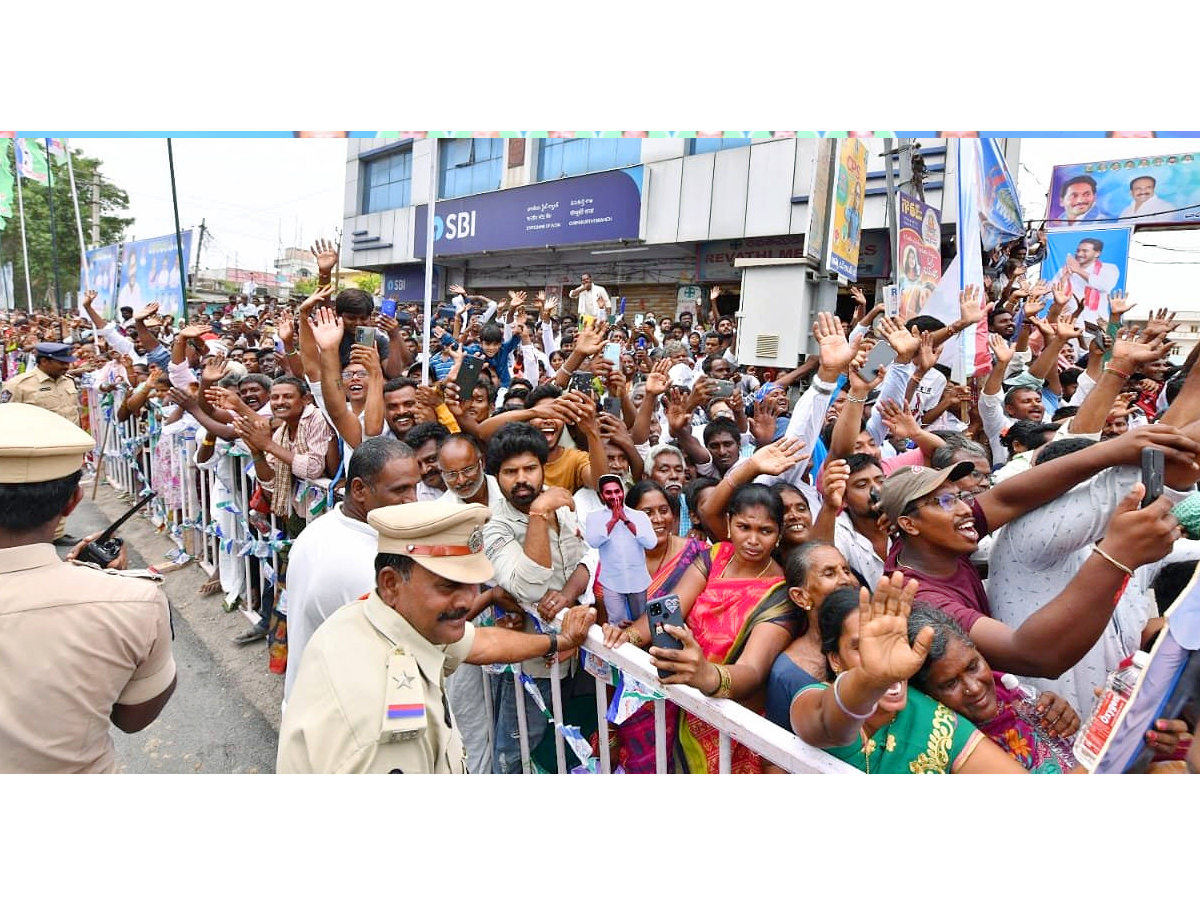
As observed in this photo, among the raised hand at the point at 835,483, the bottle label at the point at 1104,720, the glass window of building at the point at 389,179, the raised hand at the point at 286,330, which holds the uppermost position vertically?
the glass window of building at the point at 389,179

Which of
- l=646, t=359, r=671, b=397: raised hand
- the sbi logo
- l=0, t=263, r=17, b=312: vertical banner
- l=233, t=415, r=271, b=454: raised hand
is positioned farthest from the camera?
l=0, t=263, r=17, b=312: vertical banner

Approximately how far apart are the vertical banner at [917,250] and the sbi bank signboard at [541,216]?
3287 millimetres

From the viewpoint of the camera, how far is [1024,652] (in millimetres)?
1790

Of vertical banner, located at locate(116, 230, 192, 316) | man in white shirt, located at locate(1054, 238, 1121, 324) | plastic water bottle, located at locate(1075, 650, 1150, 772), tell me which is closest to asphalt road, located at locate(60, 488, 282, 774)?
plastic water bottle, located at locate(1075, 650, 1150, 772)

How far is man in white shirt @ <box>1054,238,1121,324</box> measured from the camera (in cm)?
946

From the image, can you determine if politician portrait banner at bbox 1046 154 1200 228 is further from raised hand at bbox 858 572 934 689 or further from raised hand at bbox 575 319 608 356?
raised hand at bbox 858 572 934 689

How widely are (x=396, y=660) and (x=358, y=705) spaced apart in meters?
0.12

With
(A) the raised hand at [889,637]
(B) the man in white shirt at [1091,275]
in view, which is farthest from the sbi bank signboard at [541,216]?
(B) the man in white shirt at [1091,275]

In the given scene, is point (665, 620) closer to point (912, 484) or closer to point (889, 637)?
point (889, 637)

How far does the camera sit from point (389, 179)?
11.1 feet

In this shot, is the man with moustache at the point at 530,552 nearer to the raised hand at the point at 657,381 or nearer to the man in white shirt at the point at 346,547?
the man in white shirt at the point at 346,547

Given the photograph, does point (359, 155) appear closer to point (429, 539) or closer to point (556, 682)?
point (429, 539)

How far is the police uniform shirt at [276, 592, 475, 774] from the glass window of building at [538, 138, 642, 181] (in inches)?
114

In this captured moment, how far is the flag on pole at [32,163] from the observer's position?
4.67 m
